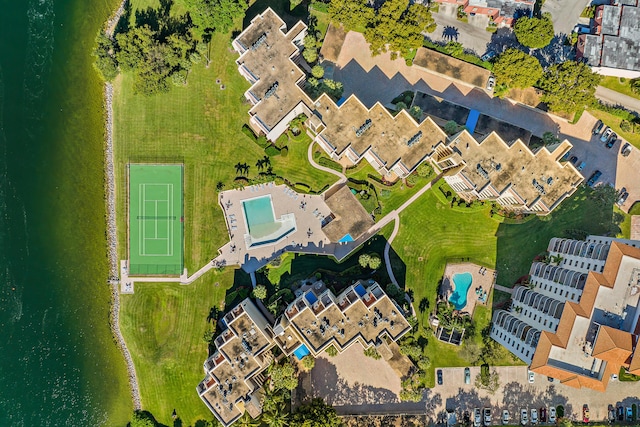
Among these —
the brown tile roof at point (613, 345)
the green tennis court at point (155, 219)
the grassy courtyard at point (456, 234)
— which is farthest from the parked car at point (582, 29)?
the green tennis court at point (155, 219)

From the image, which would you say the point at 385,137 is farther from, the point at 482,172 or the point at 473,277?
the point at 473,277

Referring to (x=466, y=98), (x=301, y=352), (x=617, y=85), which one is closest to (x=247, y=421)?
(x=301, y=352)

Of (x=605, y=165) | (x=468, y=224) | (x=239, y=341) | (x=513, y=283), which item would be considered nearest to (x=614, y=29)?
(x=605, y=165)

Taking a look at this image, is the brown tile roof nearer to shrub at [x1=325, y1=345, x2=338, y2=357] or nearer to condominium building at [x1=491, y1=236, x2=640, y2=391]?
condominium building at [x1=491, y1=236, x2=640, y2=391]

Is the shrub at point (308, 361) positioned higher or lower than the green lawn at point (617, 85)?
lower

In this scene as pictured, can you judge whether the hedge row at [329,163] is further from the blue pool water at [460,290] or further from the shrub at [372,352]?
the shrub at [372,352]

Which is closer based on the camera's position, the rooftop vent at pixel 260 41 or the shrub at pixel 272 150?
the rooftop vent at pixel 260 41

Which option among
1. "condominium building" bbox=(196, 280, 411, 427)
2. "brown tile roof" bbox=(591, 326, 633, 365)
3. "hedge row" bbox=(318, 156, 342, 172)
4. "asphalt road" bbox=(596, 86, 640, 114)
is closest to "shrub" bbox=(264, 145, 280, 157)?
"hedge row" bbox=(318, 156, 342, 172)
